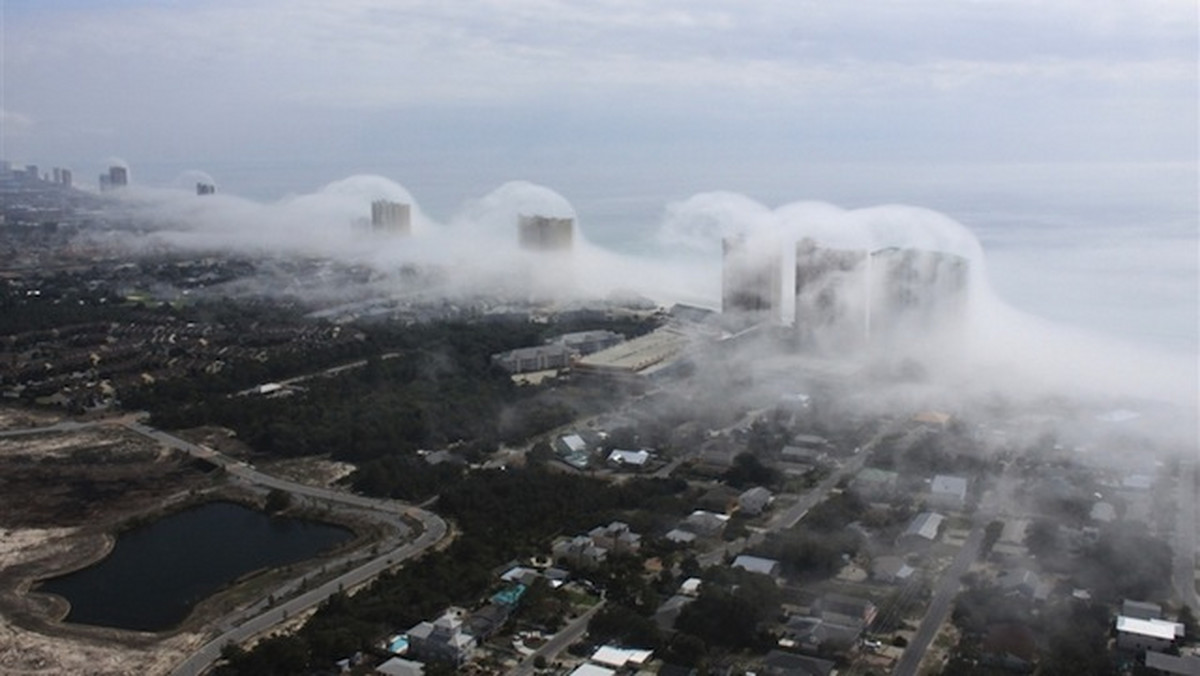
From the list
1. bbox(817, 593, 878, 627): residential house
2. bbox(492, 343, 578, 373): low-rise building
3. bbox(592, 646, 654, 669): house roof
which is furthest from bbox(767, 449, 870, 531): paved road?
bbox(492, 343, 578, 373): low-rise building

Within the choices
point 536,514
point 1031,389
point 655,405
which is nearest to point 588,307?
point 655,405

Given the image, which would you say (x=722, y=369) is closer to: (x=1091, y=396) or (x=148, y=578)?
(x=1091, y=396)

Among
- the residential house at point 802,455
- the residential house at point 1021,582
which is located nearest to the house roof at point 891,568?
the residential house at point 1021,582

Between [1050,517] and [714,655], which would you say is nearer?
[714,655]

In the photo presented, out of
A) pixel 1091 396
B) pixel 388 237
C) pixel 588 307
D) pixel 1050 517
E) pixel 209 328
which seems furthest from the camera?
pixel 388 237

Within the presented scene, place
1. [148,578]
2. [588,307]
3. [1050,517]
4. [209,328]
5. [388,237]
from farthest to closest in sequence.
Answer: [388,237], [588,307], [209,328], [1050,517], [148,578]

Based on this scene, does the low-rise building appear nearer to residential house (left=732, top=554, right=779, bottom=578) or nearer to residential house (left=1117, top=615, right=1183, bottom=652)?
residential house (left=732, top=554, right=779, bottom=578)

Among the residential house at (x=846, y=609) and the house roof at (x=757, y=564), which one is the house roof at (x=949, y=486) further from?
the residential house at (x=846, y=609)
